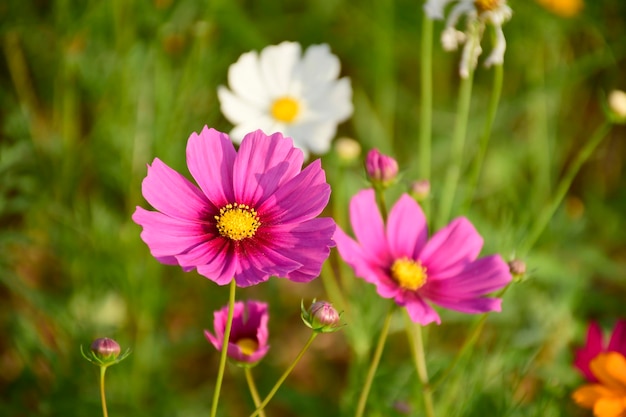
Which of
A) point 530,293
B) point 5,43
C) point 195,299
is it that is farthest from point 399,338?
point 5,43

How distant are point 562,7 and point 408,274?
107 cm

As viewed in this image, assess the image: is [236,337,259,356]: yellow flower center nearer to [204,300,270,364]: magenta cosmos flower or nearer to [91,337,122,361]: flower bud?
[204,300,270,364]: magenta cosmos flower

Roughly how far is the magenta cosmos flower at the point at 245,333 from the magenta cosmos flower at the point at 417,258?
0.40 feet

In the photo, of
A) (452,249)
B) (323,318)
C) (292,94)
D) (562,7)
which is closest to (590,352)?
(452,249)

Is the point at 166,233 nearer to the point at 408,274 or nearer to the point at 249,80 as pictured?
the point at 408,274

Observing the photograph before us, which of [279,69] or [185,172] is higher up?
[279,69]

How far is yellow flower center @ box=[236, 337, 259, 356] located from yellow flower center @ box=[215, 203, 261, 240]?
12cm

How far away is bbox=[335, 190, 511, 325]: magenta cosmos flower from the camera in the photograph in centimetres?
86

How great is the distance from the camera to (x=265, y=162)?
81cm

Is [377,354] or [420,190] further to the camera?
[420,190]

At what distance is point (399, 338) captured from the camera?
1661 millimetres

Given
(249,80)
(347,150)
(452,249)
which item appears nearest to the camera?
(452,249)

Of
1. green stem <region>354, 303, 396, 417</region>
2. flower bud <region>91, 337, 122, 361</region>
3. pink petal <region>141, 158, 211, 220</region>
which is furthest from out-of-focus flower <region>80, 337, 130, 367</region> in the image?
green stem <region>354, 303, 396, 417</region>

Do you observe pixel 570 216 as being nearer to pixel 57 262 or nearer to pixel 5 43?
pixel 57 262
